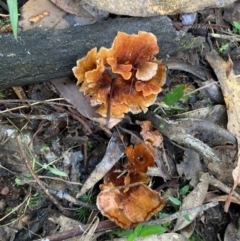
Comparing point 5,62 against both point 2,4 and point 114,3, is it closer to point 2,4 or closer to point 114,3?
point 2,4

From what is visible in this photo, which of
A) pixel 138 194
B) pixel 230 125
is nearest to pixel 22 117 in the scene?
pixel 138 194

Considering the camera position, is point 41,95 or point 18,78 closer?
point 18,78

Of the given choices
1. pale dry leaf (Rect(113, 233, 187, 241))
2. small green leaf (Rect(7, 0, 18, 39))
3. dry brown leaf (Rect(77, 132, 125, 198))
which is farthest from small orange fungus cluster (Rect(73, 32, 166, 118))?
pale dry leaf (Rect(113, 233, 187, 241))

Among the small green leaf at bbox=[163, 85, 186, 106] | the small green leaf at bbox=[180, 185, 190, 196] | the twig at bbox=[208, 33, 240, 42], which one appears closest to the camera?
the small green leaf at bbox=[163, 85, 186, 106]

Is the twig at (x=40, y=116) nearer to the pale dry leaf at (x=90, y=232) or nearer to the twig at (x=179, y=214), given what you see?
the pale dry leaf at (x=90, y=232)

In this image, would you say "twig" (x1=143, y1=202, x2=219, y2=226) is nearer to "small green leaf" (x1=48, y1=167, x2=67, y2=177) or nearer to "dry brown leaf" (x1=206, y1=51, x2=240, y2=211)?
"dry brown leaf" (x1=206, y1=51, x2=240, y2=211)

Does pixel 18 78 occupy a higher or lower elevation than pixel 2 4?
lower
